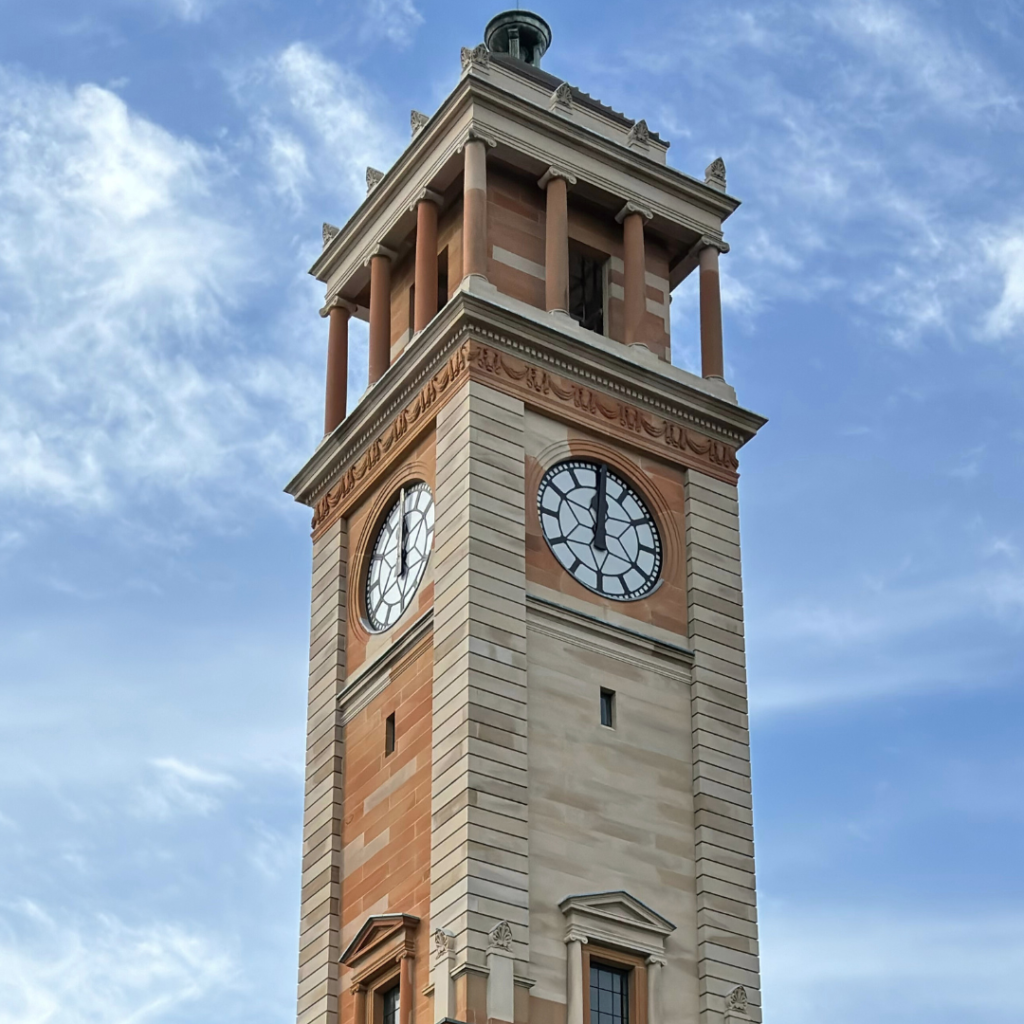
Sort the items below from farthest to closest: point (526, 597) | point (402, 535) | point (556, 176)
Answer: point (556, 176) < point (402, 535) < point (526, 597)

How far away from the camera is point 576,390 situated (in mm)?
64500

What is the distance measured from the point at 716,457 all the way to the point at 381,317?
35.0 ft

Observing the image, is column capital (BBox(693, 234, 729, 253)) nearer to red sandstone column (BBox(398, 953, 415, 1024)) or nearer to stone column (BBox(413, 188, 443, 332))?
stone column (BBox(413, 188, 443, 332))

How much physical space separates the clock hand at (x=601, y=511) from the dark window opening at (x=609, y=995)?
1156 centimetres

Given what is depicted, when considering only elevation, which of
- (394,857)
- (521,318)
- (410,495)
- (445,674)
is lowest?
(394,857)

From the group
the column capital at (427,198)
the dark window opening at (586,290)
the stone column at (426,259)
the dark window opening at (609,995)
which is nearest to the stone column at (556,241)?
the dark window opening at (586,290)

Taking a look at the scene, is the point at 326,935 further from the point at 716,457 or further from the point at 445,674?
the point at 716,457

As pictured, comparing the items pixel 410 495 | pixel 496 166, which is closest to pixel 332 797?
pixel 410 495

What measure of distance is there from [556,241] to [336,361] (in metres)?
8.79

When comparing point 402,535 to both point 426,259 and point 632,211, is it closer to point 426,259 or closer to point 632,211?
point 426,259

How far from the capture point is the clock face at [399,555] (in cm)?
6278

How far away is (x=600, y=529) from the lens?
207 ft

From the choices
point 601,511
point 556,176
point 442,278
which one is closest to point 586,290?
point 442,278

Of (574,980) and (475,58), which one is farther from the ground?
(475,58)
